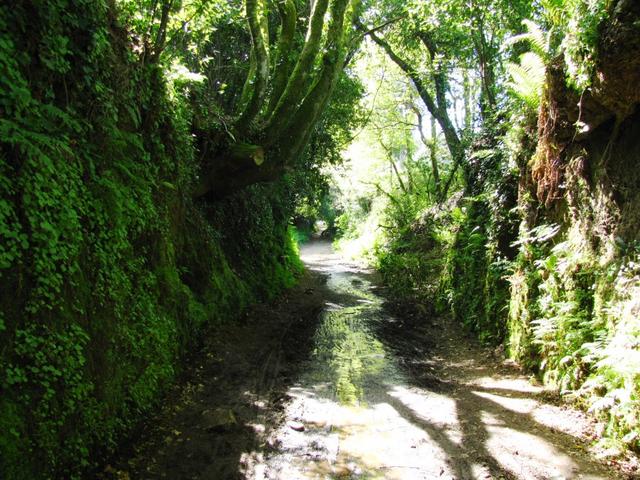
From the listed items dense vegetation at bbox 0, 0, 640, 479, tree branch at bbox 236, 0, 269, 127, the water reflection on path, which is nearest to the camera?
dense vegetation at bbox 0, 0, 640, 479

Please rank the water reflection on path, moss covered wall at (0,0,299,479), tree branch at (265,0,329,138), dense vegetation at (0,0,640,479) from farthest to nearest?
tree branch at (265,0,329,138) → the water reflection on path → dense vegetation at (0,0,640,479) → moss covered wall at (0,0,299,479)

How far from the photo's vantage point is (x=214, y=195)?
32.4 feet

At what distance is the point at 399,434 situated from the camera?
4719mm

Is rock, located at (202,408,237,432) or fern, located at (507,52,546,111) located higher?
fern, located at (507,52,546,111)

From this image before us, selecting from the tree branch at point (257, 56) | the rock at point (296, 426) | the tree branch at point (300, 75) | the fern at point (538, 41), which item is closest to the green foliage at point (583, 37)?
the fern at point (538, 41)

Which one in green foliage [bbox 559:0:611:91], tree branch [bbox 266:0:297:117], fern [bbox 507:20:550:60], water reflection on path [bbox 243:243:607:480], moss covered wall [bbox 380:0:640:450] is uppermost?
tree branch [bbox 266:0:297:117]

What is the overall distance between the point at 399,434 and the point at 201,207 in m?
6.65

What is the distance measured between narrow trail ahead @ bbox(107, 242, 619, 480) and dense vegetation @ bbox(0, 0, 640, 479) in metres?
0.44

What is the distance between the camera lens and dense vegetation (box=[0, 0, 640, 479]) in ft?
10.8

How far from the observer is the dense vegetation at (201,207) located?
3293 mm

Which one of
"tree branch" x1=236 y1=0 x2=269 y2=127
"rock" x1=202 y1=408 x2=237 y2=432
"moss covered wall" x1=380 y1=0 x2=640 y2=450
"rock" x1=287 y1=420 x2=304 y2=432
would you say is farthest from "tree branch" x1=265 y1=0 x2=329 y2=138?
"rock" x1=287 y1=420 x2=304 y2=432

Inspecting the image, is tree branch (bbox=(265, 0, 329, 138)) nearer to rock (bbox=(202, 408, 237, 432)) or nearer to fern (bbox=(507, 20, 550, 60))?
fern (bbox=(507, 20, 550, 60))

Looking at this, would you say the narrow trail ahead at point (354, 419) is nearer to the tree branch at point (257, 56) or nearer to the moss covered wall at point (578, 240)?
the moss covered wall at point (578, 240)

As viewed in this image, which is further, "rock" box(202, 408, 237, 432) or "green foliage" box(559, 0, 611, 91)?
"green foliage" box(559, 0, 611, 91)
